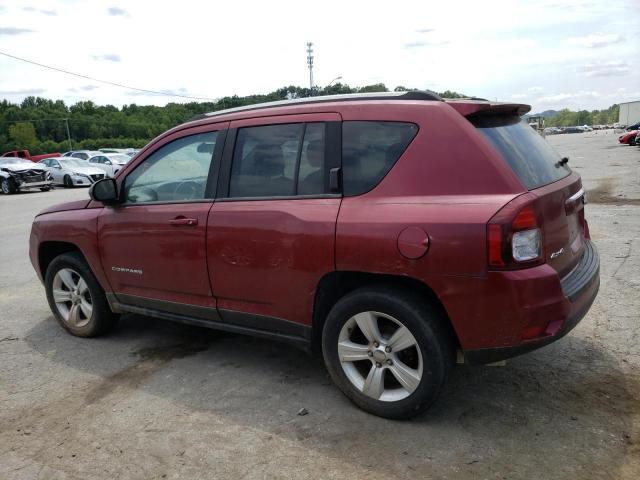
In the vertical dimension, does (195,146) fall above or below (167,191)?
above

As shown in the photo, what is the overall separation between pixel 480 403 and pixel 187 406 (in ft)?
6.11

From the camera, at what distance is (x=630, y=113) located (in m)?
75.0

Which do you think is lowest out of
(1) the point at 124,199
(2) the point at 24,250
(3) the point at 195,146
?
(2) the point at 24,250

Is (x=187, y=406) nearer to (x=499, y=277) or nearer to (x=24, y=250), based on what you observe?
(x=499, y=277)

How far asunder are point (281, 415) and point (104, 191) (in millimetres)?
2276

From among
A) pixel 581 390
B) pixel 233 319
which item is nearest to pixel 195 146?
pixel 233 319

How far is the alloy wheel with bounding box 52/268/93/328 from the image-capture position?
4.78m

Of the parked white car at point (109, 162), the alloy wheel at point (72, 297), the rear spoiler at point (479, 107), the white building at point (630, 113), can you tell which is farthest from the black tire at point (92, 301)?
the white building at point (630, 113)

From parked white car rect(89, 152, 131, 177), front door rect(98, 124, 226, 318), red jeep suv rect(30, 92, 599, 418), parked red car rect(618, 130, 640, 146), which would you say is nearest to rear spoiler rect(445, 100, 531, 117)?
red jeep suv rect(30, 92, 599, 418)

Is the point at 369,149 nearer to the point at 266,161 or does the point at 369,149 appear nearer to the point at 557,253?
the point at 266,161

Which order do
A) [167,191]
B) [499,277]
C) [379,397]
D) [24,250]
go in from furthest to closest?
[24,250] < [167,191] < [379,397] < [499,277]

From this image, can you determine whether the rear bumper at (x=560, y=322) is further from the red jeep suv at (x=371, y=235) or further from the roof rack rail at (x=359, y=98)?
the roof rack rail at (x=359, y=98)

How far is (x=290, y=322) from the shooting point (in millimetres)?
3498

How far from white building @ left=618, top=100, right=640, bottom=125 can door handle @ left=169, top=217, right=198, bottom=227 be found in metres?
80.3
